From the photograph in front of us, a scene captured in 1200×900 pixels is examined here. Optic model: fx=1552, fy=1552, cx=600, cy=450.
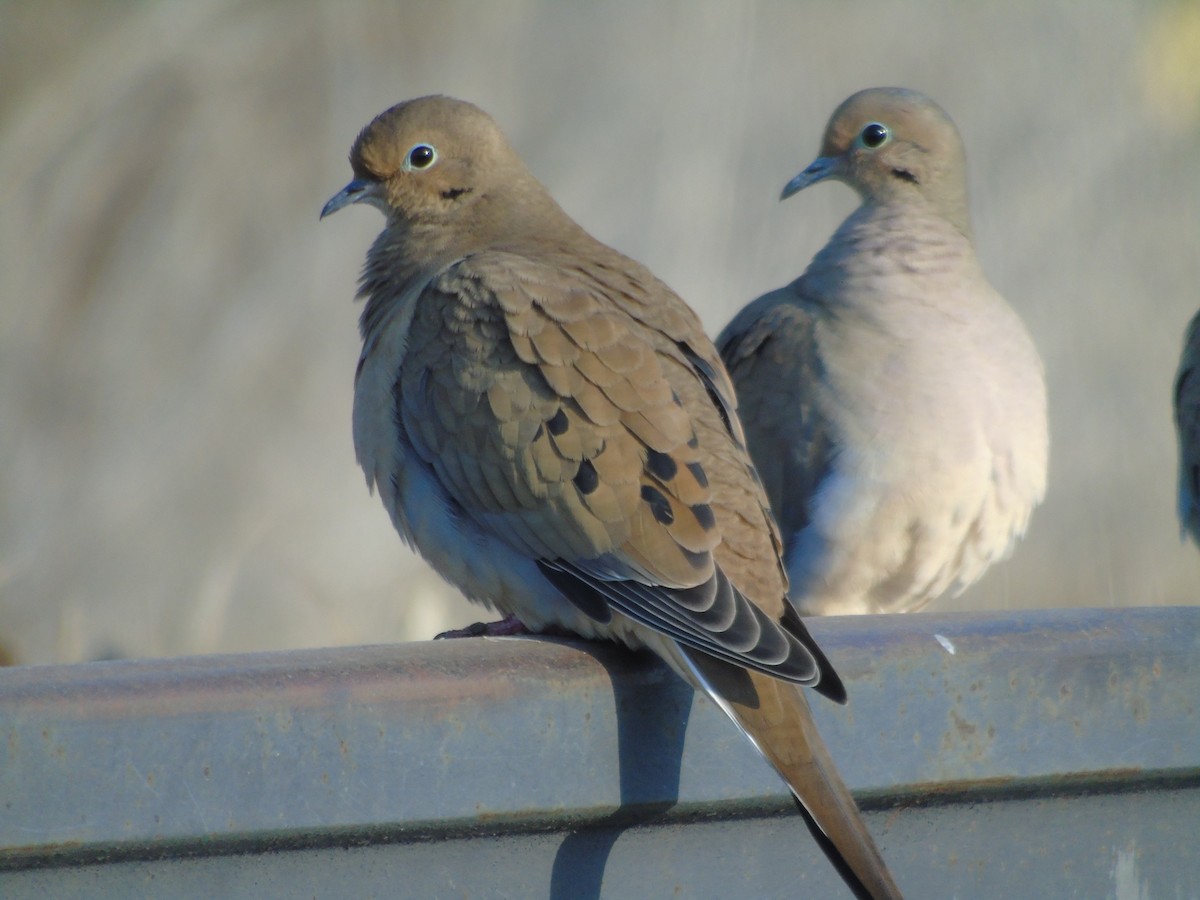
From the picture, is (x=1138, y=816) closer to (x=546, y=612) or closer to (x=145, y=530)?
(x=546, y=612)

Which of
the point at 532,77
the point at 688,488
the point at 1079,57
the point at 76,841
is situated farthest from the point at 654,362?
the point at 1079,57

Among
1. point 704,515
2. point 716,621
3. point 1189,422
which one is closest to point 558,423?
point 704,515

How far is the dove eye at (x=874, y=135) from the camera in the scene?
9.20 ft

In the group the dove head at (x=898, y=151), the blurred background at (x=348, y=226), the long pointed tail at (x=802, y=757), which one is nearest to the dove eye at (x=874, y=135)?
the dove head at (x=898, y=151)

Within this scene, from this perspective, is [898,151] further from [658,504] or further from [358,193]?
[658,504]

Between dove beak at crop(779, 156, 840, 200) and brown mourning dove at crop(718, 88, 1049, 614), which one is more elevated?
dove beak at crop(779, 156, 840, 200)

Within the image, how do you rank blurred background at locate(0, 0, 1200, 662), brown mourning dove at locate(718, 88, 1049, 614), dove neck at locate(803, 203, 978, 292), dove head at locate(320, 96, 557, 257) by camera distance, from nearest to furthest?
dove head at locate(320, 96, 557, 257)
brown mourning dove at locate(718, 88, 1049, 614)
dove neck at locate(803, 203, 978, 292)
blurred background at locate(0, 0, 1200, 662)

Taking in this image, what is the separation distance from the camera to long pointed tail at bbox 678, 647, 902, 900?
4.36ft

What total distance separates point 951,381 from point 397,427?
1043mm

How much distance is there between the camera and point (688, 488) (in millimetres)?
1674

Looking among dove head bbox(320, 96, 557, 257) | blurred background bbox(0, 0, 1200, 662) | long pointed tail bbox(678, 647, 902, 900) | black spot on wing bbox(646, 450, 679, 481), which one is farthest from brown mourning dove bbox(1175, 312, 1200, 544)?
long pointed tail bbox(678, 647, 902, 900)

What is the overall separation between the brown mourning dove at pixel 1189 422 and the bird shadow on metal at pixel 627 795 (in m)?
1.86

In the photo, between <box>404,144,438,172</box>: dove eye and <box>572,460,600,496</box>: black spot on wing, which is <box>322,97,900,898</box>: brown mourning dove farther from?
<box>404,144,438,172</box>: dove eye

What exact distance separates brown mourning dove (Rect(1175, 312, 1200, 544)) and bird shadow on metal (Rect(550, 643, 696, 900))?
186 centimetres
